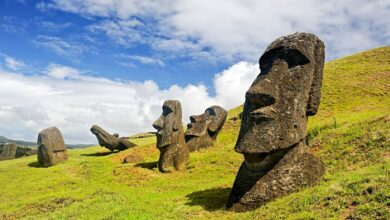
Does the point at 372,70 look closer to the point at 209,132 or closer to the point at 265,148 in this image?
the point at 209,132

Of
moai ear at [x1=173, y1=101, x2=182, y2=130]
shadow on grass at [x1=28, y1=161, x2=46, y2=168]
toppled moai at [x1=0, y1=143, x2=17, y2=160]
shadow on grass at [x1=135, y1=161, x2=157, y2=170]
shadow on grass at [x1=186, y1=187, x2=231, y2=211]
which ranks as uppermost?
moai ear at [x1=173, y1=101, x2=182, y2=130]

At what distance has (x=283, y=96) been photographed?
14.2m

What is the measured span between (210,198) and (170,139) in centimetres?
1033

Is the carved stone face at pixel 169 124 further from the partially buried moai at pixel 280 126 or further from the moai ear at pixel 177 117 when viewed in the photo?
the partially buried moai at pixel 280 126

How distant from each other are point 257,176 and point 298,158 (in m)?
1.52

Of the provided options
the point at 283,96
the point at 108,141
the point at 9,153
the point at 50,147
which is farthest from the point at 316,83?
the point at 9,153

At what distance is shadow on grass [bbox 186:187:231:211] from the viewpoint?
15055mm

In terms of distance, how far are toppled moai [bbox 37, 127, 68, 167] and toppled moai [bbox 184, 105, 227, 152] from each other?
10.5 meters

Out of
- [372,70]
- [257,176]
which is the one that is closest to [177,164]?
[257,176]

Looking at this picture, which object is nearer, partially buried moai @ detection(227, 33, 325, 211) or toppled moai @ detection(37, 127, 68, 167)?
partially buried moai @ detection(227, 33, 325, 211)

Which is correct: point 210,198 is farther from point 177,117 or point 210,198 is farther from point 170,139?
point 177,117

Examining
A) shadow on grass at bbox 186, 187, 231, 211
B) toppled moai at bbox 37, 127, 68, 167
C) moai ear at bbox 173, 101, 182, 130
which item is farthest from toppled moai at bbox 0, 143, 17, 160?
shadow on grass at bbox 186, 187, 231, 211

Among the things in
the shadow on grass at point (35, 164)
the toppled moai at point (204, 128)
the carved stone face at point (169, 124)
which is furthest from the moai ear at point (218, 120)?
the shadow on grass at point (35, 164)

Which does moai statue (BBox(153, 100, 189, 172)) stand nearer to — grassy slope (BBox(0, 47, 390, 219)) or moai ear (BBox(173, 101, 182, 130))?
moai ear (BBox(173, 101, 182, 130))
